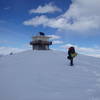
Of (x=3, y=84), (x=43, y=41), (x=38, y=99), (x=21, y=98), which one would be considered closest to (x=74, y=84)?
(x=38, y=99)

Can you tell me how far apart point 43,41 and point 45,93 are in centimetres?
3460

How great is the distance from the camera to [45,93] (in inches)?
319

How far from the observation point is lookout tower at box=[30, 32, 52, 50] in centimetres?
4206

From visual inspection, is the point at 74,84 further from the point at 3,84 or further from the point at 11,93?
the point at 3,84

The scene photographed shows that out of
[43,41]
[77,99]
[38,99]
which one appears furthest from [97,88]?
[43,41]

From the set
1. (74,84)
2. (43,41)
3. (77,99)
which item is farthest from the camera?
(43,41)

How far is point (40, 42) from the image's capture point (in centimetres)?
4184

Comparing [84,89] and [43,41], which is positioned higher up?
[43,41]

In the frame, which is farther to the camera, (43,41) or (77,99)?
(43,41)

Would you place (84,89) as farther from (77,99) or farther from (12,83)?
(12,83)

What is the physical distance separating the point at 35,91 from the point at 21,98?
114cm

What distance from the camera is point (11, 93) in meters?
8.12

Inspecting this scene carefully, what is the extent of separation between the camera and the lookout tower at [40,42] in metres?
42.1

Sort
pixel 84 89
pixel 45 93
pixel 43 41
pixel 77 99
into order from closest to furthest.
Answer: pixel 77 99 < pixel 45 93 < pixel 84 89 < pixel 43 41
